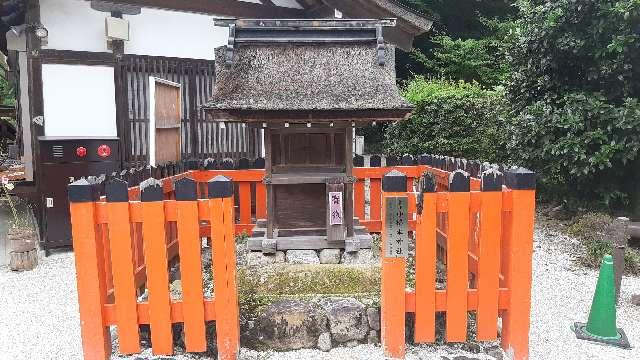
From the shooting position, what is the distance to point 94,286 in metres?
3.32

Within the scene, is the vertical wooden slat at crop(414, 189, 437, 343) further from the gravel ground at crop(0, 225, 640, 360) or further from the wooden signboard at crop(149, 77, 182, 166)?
the wooden signboard at crop(149, 77, 182, 166)

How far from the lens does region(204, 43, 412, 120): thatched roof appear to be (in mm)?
4230

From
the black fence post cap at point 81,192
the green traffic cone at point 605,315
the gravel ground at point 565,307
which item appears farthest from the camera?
the green traffic cone at point 605,315

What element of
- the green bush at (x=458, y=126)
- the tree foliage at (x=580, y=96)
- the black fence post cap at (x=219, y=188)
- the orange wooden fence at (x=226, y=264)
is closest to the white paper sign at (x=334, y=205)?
the orange wooden fence at (x=226, y=264)

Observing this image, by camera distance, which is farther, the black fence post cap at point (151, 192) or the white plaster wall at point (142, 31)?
the white plaster wall at point (142, 31)

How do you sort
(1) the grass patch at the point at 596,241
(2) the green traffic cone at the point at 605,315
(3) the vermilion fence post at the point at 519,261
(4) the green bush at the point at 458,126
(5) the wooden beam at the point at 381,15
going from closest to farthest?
(3) the vermilion fence post at the point at 519,261
(2) the green traffic cone at the point at 605,315
(1) the grass patch at the point at 596,241
(5) the wooden beam at the point at 381,15
(4) the green bush at the point at 458,126

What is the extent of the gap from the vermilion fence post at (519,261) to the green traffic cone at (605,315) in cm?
98

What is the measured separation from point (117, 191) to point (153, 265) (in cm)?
61

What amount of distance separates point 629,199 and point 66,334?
324 inches

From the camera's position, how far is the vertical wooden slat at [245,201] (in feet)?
19.6

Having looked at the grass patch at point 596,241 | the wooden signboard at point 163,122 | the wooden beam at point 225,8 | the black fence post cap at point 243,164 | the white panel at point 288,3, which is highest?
the white panel at point 288,3

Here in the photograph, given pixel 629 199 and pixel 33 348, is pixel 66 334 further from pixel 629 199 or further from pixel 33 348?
pixel 629 199

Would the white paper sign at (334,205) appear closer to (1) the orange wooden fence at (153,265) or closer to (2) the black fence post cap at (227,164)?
(1) the orange wooden fence at (153,265)

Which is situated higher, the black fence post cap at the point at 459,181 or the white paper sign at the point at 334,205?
the black fence post cap at the point at 459,181
